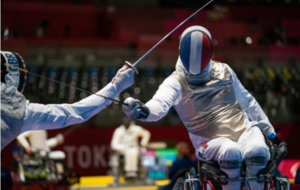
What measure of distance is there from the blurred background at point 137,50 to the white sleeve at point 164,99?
553 cm

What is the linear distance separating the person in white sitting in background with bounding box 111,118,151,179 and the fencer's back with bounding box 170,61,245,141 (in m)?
6.08

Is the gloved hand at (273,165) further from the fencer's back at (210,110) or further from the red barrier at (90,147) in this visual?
the red barrier at (90,147)

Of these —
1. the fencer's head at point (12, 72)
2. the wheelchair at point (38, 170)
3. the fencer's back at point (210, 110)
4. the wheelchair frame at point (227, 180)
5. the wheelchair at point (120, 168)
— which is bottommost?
the wheelchair at point (120, 168)

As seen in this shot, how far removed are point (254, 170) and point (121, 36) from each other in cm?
1213

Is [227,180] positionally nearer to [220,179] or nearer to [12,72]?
[220,179]

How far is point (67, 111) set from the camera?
314 cm

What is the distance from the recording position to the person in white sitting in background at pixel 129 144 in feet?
32.0

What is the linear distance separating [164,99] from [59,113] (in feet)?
2.26

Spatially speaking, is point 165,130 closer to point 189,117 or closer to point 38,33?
point 38,33

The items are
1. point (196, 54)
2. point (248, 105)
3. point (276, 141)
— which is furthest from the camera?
point (248, 105)

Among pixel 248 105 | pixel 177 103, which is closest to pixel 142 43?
pixel 248 105

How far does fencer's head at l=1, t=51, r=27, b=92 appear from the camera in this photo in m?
3.25

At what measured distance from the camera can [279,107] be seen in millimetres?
12758

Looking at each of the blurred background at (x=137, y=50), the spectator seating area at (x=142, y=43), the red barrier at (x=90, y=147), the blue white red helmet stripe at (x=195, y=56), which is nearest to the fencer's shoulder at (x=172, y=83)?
the blue white red helmet stripe at (x=195, y=56)
